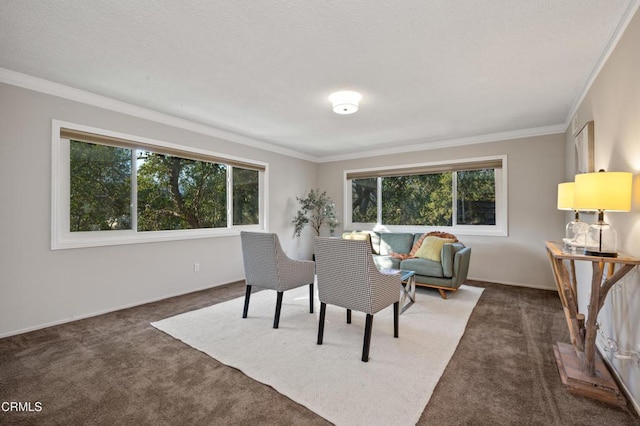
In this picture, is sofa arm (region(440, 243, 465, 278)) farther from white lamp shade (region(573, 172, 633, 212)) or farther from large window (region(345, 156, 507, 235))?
white lamp shade (region(573, 172, 633, 212))

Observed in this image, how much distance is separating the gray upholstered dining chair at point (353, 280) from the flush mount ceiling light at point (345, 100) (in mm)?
1588

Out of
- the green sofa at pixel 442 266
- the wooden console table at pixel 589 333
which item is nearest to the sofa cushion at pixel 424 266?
the green sofa at pixel 442 266

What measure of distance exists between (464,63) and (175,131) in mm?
3543

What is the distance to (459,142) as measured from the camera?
496 centimetres

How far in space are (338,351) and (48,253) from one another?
2.98m

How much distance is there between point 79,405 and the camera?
5.79ft

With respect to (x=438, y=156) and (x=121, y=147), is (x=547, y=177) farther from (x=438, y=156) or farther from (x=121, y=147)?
(x=121, y=147)

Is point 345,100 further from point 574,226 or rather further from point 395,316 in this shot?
point 574,226

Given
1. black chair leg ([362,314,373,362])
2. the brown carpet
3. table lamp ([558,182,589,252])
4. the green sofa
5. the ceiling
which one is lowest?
the brown carpet

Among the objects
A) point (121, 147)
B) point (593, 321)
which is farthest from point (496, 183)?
point (121, 147)

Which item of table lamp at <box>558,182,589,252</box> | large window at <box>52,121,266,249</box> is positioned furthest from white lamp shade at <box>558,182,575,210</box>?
large window at <box>52,121,266,249</box>

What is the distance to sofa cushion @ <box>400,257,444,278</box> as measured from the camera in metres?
3.93

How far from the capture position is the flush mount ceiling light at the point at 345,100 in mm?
3126

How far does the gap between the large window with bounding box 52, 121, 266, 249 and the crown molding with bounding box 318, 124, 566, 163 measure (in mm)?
2125
